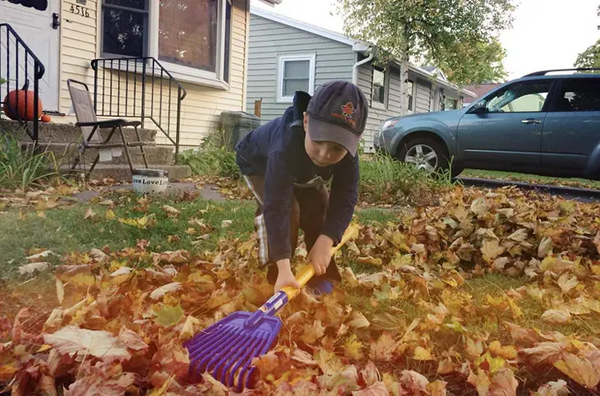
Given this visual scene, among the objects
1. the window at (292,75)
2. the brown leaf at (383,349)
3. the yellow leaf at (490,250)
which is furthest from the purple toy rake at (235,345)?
the window at (292,75)

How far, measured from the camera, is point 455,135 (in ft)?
24.9

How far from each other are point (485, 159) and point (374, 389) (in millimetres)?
6787

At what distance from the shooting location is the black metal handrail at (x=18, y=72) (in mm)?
5785

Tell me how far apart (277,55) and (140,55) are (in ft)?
28.0

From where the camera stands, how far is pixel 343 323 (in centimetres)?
189

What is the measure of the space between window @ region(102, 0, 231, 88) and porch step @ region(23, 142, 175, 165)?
1.74m

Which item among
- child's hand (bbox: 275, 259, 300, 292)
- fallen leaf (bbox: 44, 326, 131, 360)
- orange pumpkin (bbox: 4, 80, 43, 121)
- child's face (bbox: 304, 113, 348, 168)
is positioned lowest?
fallen leaf (bbox: 44, 326, 131, 360)

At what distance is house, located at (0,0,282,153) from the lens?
23.2 feet

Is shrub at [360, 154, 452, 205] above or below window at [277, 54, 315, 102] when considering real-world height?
below

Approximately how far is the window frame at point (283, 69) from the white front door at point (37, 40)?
9114 millimetres

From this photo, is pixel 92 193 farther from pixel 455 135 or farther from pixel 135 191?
pixel 455 135

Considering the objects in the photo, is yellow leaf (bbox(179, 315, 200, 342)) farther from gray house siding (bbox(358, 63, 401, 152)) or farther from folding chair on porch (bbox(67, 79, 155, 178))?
gray house siding (bbox(358, 63, 401, 152))

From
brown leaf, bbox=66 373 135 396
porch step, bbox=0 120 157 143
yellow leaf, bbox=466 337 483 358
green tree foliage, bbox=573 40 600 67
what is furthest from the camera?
green tree foliage, bbox=573 40 600 67

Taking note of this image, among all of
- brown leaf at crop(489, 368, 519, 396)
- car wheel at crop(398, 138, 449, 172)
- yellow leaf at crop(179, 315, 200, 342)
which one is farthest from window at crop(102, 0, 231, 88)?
brown leaf at crop(489, 368, 519, 396)
